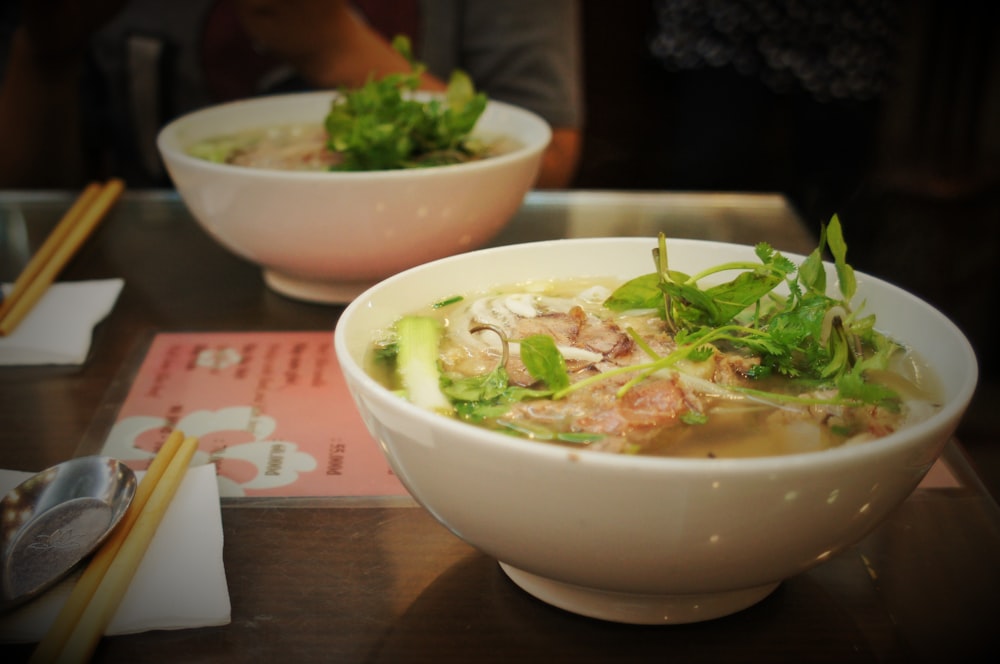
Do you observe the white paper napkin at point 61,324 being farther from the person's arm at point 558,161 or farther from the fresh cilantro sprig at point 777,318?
the person's arm at point 558,161

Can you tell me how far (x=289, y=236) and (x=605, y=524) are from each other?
86 centimetres

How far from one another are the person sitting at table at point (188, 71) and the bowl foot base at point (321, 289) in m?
1.19

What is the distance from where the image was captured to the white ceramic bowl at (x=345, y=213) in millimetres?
1335

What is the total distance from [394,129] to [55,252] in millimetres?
621

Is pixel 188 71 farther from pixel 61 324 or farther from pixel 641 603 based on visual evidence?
pixel 641 603

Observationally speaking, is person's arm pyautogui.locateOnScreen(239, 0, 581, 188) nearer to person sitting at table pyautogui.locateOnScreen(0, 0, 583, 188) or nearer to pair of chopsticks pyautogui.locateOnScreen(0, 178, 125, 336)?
person sitting at table pyautogui.locateOnScreen(0, 0, 583, 188)

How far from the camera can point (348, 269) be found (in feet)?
4.70

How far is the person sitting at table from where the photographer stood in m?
2.51

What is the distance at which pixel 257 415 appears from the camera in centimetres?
117

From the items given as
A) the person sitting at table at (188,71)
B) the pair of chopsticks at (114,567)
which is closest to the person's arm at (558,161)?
the person sitting at table at (188,71)

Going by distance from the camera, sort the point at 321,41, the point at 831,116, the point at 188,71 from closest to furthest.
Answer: the point at 321,41
the point at 188,71
the point at 831,116

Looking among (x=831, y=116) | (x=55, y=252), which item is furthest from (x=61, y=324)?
(x=831, y=116)

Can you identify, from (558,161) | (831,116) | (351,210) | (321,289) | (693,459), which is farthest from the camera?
(831,116)

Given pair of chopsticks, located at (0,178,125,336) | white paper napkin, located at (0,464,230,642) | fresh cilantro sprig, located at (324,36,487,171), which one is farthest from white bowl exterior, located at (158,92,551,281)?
white paper napkin, located at (0,464,230,642)
